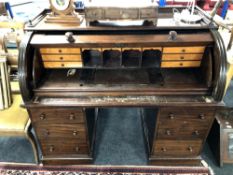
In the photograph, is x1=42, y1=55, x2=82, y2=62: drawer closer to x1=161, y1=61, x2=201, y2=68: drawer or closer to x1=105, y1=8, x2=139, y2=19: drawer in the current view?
x1=105, y1=8, x2=139, y2=19: drawer

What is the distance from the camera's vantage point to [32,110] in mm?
1377

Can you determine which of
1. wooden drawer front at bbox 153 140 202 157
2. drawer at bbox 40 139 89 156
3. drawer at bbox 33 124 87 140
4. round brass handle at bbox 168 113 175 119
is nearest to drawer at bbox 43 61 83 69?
drawer at bbox 33 124 87 140

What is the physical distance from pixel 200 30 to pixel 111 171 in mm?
1324

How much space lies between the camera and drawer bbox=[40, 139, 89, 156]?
5.27ft

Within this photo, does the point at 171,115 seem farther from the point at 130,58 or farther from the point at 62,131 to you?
the point at 62,131

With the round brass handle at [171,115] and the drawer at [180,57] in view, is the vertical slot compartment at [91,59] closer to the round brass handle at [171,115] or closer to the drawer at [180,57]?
the drawer at [180,57]

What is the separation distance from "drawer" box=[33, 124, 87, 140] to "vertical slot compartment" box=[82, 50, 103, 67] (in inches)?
18.1

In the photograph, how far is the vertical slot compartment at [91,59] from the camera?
1444 millimetres

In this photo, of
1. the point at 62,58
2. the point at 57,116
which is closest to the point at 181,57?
the point at 62,58

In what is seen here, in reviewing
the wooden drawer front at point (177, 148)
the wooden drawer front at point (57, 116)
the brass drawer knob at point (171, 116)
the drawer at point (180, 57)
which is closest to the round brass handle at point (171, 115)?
the brass drawer knob at point (171, 116)

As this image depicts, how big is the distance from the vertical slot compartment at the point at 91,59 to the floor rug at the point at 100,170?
3.01 feet

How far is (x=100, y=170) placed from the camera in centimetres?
175

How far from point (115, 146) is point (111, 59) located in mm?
899

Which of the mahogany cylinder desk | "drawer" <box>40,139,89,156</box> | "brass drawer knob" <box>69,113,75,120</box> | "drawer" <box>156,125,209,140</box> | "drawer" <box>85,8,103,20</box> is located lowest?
"drawer" <box>40,139,89,156</box>
